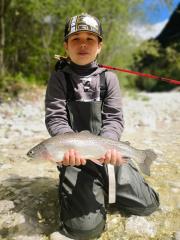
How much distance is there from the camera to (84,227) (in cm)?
332

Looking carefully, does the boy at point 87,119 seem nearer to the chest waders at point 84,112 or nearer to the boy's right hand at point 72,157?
the chest waders at point 84,112


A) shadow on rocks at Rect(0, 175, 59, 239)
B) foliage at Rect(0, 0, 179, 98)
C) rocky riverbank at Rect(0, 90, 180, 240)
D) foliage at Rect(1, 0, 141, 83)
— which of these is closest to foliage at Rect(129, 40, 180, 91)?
foliage at Rect(0, 0, 179, 98)

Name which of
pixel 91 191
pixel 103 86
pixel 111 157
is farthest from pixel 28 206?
pixel 103 86

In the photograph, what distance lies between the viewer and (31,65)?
1592cm

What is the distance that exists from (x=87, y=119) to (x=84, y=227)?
1.05 meters

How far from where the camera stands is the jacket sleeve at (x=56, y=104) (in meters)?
3.63

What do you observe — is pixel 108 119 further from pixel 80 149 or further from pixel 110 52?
pixel 110 52

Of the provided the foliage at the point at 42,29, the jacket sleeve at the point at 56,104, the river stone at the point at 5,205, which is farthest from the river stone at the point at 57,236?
the foliage at the point at 42,29

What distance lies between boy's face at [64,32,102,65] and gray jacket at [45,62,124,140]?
10 cm

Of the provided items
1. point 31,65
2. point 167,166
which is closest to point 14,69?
point 31,65

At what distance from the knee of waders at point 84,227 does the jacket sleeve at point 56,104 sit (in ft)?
2.81

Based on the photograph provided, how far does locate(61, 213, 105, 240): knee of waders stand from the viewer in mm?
3320

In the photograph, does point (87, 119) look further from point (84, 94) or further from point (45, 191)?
point (45, 191)

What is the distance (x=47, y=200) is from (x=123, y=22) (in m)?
15.2
